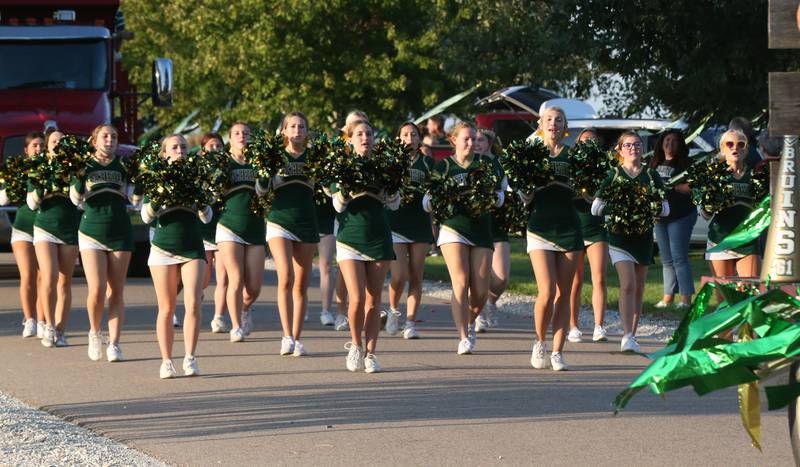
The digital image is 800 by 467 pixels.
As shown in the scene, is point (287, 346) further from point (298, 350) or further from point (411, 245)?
point (411, 245)

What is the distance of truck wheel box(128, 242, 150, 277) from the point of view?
1989 cm

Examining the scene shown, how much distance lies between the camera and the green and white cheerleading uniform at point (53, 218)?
42.7 ft

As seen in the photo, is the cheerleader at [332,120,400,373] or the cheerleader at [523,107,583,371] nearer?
the cheerleader at [332,120,400,373]

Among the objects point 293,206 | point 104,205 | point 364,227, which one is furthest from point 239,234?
point 364,227

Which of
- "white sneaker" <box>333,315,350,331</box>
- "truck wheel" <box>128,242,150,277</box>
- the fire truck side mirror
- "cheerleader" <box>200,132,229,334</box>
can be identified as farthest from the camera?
"truck wheel" <box>128,242,150,277</box>

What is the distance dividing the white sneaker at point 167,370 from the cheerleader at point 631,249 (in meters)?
3.79

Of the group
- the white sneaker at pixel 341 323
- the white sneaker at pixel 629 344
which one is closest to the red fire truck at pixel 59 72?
the white sneaker at pixel 341 323

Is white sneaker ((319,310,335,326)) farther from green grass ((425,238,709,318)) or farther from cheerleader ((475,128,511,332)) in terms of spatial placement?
green grass ((425,238,709,318))

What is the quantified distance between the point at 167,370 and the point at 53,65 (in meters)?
9.71

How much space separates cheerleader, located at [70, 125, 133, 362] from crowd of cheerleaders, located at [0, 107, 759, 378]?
0.01 metres

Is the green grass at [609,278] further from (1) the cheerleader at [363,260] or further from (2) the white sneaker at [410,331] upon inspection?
(1) the cheerleader at [363,260]

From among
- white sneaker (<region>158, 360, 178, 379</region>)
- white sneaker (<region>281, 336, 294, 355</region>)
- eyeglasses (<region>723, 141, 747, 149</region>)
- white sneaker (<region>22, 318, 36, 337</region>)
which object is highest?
eyeglasses (<region>723, 141, 747, 149</region>)

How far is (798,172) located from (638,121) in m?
21.3

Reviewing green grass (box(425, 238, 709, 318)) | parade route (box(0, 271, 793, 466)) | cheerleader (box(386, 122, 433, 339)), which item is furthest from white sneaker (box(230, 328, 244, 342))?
green grass (box(425, 238, 709, 318))
